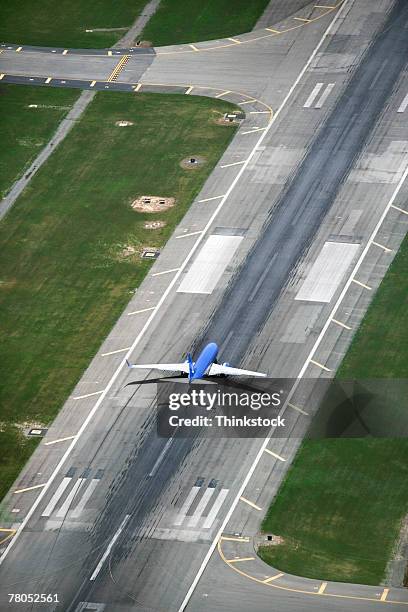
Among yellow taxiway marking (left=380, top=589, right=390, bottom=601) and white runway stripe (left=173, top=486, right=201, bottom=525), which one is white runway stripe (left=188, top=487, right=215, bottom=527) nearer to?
white runway stripe (left=173, top=486, right=201, bottom=525)

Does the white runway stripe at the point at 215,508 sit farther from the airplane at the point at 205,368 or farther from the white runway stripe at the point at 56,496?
the white runway stripe at the point at 56,496

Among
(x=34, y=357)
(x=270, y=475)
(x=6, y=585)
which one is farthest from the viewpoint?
(x=34, y=357)

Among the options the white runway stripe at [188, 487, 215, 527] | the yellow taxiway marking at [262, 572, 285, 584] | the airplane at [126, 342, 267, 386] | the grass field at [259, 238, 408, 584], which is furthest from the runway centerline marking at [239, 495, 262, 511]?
the airplane at [126, 342, 267, 386]

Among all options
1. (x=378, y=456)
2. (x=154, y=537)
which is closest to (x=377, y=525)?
(x=378, y=456)

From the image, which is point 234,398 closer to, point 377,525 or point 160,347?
point 160,347

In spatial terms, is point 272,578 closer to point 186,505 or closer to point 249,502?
point 249,502

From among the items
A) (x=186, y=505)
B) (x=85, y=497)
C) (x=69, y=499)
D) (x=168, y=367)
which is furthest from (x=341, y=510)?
(x=69, y=499)
